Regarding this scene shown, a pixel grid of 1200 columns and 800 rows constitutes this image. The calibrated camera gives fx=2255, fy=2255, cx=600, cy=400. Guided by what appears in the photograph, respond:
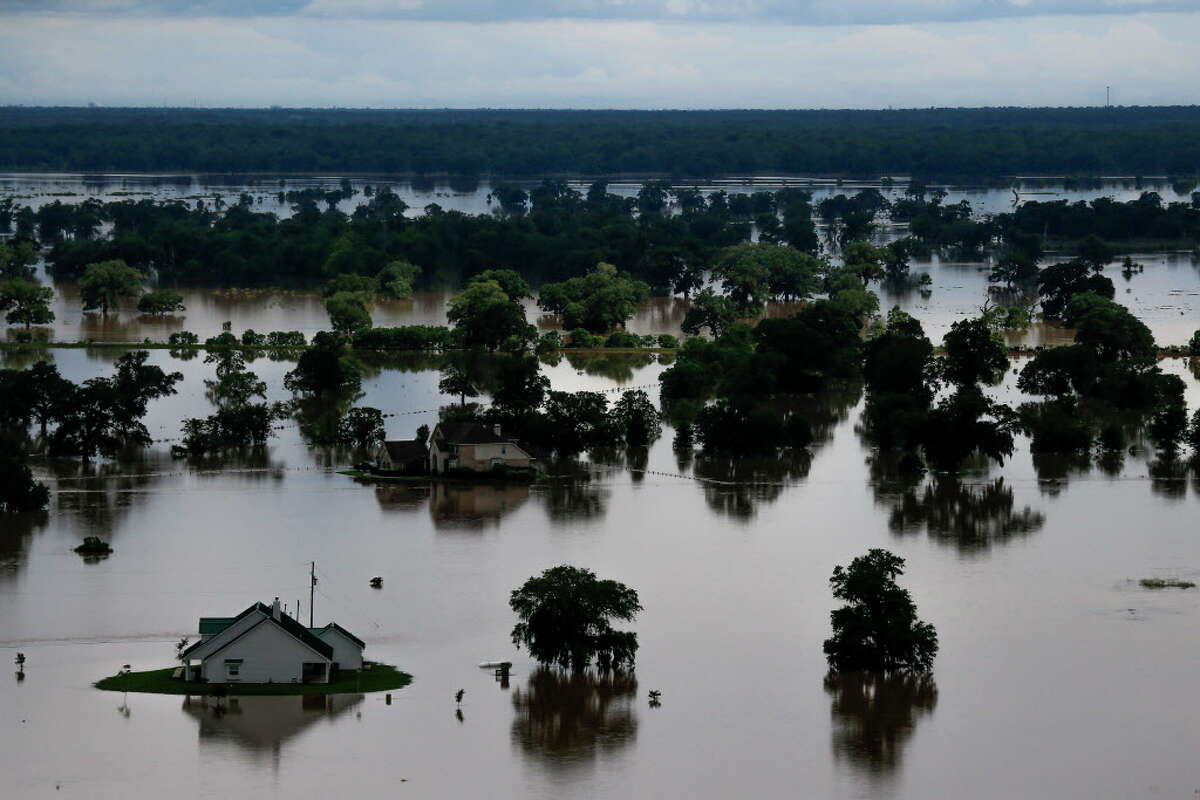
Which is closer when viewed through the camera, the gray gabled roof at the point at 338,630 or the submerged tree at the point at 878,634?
the gray gabled roof at the point at 338,630

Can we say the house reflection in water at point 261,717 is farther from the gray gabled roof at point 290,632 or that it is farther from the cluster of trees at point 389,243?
the cluster of trees at point 389,243

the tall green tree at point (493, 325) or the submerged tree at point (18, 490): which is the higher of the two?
the tall green tree at point (493, 325)

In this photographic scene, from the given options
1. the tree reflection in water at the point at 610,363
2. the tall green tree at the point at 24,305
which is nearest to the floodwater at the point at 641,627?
the tree reflection in water at the point at 610,363

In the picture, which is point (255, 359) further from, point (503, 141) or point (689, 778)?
point (503, 141)

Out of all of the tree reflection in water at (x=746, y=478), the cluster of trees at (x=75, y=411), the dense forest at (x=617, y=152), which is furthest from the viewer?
the dense forest at (x=617, y=152)

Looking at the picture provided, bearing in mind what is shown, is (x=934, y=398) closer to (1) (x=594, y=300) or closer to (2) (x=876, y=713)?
(1) (x=594, y=300)

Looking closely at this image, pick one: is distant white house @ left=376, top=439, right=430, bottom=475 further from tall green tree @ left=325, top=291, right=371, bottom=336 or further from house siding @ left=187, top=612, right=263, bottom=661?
tall green tree @ left=325, top=291, right=371, bottom=336

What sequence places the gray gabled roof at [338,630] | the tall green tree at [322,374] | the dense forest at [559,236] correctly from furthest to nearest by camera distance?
the dense forest at [559,236] < the tall green tree at [322,374] < the gray gabled roof at [338,630]

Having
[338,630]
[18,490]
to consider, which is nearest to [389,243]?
[18,490]
